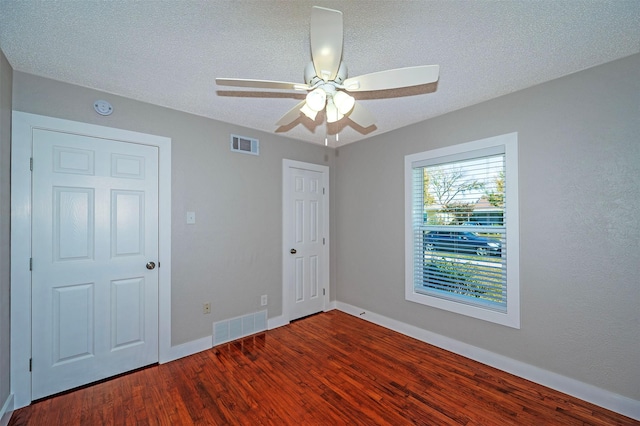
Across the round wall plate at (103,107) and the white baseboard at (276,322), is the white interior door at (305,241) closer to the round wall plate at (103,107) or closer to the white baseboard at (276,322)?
the white baseboard at (276,322)

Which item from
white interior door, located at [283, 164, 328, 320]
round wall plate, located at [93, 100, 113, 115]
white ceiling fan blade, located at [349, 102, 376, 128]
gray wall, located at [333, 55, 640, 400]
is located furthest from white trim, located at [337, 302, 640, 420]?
round wall plate, located at [93, 100, 113, 115]

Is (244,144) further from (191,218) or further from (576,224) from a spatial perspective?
(576,224)

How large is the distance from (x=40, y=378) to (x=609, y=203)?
454cm

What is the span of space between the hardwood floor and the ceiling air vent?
2260 mm

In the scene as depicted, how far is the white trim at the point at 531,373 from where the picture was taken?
75.4 inches

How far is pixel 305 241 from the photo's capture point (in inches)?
151

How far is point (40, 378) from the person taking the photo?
210 cm

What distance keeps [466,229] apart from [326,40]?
2.30 m

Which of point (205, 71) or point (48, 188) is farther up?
point (205, 71)

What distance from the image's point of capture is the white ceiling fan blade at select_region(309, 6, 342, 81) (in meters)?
1.18

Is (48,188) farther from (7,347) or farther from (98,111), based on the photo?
(7,347)

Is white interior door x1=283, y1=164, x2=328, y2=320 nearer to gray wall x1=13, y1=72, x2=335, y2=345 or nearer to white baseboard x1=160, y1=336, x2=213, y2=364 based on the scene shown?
gray wall x1=13, y1=72, x2=335, y2=345

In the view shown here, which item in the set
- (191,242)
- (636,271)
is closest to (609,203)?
(636,271)

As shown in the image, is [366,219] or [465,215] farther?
[366,219]
